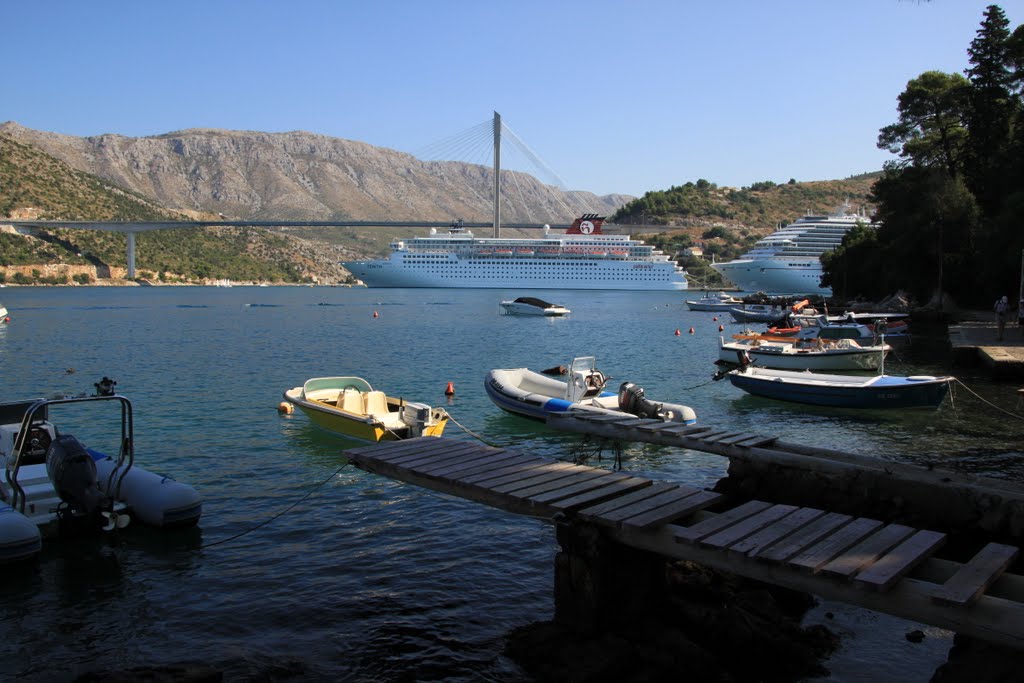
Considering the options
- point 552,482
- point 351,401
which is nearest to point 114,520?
point 552,482

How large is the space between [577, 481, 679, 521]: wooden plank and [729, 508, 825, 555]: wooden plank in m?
0.85

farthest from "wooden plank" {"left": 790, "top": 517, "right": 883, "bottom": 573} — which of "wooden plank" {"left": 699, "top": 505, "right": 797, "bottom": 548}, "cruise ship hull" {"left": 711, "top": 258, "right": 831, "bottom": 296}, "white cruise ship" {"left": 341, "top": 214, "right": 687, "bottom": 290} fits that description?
"white cruise ship" {"left": 341, "top": 214, "right": 687, "bottom": 290}

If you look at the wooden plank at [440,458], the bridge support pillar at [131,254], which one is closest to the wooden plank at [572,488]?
the wooden plank at [440,458]

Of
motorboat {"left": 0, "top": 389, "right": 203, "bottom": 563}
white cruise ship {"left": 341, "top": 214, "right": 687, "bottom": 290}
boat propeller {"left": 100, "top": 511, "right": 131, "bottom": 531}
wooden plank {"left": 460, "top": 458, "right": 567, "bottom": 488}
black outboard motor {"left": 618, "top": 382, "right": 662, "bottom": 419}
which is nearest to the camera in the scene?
wooden plank {"left": 460, "top": 458, "right": 567, "bottom": 488}

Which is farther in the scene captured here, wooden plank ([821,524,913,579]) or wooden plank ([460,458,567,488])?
wooden plank ([460,458,567,488])

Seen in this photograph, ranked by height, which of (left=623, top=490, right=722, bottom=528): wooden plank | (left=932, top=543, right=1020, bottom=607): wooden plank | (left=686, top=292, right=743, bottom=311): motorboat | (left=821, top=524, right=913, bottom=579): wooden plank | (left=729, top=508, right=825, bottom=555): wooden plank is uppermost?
(left=623, top=490, right=722, bottom=528): wooden plank

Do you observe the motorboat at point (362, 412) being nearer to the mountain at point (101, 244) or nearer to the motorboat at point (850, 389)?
the motorboat at point (850, 389)

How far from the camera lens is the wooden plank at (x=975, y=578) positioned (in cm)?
368

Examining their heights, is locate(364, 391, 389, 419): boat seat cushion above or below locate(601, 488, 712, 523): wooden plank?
below

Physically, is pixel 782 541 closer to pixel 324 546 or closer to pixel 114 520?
pixel 324 546

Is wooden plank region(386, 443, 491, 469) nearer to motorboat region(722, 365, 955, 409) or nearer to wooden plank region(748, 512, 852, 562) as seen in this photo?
wooden plank region(748, 512, 852, 562)

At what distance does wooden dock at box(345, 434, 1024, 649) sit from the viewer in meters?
3.76

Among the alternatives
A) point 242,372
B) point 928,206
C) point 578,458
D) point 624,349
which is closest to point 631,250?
point 928,206

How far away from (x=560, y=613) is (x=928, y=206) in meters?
33.7
